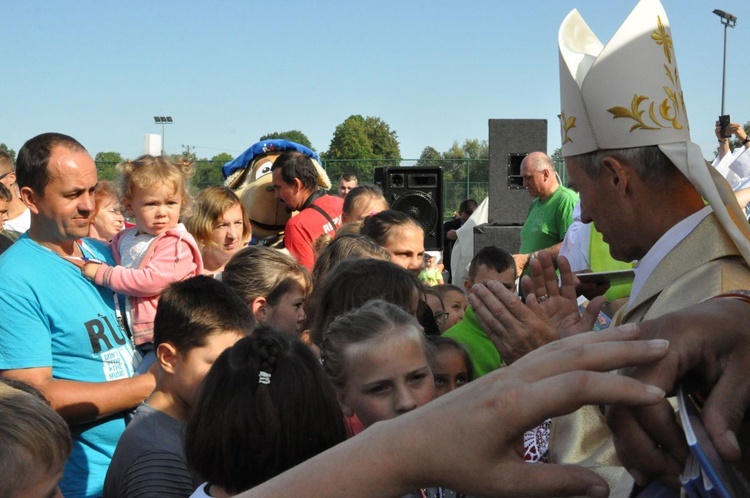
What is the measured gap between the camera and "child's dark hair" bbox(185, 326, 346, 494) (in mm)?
1778

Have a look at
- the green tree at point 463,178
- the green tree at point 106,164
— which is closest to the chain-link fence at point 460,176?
the green tree at point 463,178

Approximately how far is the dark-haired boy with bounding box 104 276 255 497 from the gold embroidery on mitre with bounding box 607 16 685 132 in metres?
1.46

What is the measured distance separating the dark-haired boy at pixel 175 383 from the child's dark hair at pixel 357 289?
1.13 ft

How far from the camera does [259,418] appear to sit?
1.80 meters

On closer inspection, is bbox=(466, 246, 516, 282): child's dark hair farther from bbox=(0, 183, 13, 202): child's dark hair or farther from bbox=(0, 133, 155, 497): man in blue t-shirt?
bbox=(0, 183, 13, 202): child's dark hair

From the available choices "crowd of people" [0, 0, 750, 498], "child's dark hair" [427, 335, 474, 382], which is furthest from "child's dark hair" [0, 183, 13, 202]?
"child's dark hair" [427, 335, 474, 382]

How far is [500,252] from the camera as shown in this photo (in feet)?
17.3

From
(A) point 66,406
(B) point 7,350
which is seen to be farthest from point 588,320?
(B) point 7,350

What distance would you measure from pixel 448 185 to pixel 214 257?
17.2 meters

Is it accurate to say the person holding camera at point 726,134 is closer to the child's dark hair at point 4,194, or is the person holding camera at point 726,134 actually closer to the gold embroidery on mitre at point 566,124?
the gold embroidery on mitre at point 566,124

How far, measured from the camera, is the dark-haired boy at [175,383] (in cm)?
229

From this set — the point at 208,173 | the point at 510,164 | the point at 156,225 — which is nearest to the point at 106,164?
the point at 208,173

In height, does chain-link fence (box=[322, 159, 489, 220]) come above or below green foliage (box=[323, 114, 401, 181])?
below

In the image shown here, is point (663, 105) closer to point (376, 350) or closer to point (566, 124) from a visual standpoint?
point (566, 124)
